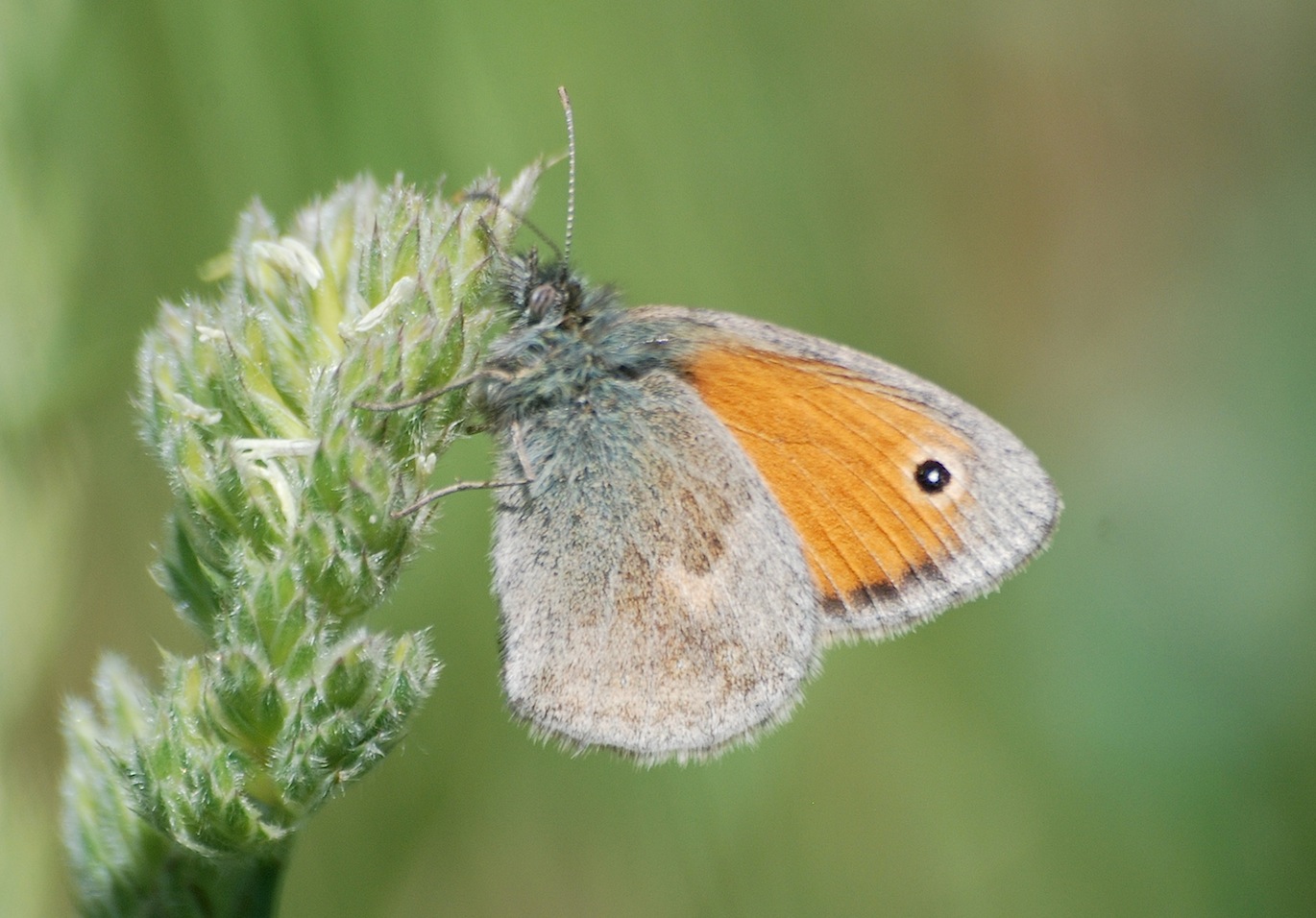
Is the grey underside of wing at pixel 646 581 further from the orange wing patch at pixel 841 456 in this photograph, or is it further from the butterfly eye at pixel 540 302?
the butterfly eye at pixel 540 302

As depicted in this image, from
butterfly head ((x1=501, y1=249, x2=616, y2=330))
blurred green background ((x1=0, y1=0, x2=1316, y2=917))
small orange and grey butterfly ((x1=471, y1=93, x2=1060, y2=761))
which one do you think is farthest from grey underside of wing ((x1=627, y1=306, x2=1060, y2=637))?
blurred green background ((x1=0, y1=0, x2=1316, y2=917))

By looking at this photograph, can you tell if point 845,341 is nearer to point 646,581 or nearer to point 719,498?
point 719,498

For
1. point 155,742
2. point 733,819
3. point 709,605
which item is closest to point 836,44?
point 709,605

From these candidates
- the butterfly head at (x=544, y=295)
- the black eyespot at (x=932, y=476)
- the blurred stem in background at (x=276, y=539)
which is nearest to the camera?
the blurred stem in background at (x=276, y=539)

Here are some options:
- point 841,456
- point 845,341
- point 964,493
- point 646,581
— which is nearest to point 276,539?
point 646,581

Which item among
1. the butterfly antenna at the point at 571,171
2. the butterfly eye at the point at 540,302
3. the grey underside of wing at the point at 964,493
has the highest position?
the butterfly antenna at the point at 571,171

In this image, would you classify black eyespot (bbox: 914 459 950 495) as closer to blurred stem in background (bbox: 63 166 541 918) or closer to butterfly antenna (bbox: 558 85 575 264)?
butterfly antenna (bbox: 558 85 575 264)

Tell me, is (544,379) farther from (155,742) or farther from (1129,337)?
(1129,337)

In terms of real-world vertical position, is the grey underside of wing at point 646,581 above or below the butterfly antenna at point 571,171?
below

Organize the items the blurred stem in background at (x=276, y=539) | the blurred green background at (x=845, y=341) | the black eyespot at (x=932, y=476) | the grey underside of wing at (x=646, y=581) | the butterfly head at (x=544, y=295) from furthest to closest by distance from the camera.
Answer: the black eyespot at (x=932, y=476), the butterfly head at (x=544, y=295), the blurred green background at (x=845, y=341), the grey underside of wing at (x=646, y=581), the blurred stem in background at (x=276, y=539)

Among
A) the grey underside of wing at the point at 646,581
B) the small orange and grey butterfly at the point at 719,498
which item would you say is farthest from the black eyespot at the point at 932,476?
the grey underside of wing at the point at 646,581
